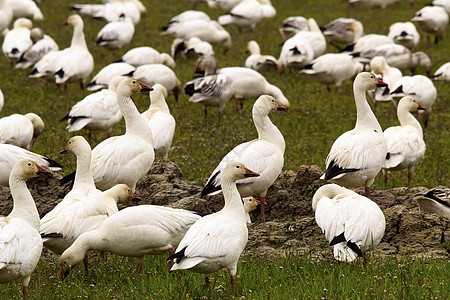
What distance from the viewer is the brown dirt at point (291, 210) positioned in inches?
282

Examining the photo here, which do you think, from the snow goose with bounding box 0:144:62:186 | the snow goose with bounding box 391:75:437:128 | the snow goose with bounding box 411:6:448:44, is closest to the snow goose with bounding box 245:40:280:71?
the snow goose with bounding box 391:75:437:128

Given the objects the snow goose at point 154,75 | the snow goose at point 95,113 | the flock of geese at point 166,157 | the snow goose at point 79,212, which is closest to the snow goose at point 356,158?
the flock of geese at point 166,157

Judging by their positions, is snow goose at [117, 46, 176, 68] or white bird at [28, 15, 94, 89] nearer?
white bird at [28, 15, 94, 89]

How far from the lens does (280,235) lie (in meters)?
7.54

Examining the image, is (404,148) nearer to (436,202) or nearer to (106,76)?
(436,202)

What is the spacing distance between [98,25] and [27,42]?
4.79 m

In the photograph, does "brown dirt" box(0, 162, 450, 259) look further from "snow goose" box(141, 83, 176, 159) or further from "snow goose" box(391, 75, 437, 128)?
"snow goose" box(391, 75, 437, 128)

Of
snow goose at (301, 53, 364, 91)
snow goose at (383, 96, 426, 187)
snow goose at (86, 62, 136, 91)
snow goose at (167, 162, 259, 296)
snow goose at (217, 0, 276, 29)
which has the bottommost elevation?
snow goose at (217, 0, 276, 29)

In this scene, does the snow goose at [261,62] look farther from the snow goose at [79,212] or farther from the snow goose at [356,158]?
the snow goose at [79,212]

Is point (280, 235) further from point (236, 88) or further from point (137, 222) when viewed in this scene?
point (236, 88)

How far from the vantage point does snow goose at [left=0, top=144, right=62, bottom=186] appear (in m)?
8.70

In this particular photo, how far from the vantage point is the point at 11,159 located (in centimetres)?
873

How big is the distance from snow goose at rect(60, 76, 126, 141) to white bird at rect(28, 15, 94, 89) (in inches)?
109

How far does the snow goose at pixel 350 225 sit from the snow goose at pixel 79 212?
199 centimetres
